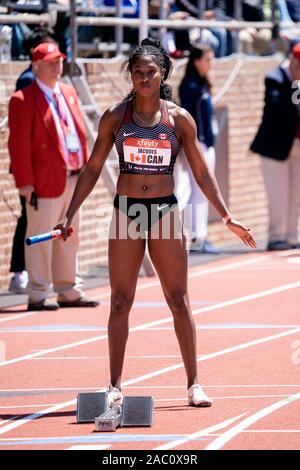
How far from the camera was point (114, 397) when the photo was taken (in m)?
9.48

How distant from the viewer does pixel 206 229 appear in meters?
19.2

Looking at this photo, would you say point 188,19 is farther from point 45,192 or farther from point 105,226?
point 45,192

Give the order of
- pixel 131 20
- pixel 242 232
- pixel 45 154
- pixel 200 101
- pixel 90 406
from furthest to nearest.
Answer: pixel 200 101 → pixel 131 20 → pixel 45 154 → pixel 242 232 → pixel 90 406

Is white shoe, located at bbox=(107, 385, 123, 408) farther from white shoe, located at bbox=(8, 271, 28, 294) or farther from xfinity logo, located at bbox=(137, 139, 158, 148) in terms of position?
white shoe, located at bbox=(8, 271, 28, 294)

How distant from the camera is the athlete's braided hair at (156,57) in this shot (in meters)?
9.52

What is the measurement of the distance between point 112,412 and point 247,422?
791 millimetres

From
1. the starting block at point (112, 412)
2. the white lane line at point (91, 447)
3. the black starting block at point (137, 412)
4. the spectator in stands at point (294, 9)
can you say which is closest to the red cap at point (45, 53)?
the starting block at point (112, 412)

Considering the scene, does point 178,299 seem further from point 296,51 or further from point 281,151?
point 281,151

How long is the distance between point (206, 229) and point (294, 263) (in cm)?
160

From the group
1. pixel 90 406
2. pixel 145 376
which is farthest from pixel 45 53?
pixel 90 406

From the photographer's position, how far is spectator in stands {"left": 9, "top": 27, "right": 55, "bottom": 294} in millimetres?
14555

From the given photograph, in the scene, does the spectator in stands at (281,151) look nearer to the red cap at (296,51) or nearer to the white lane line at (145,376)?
the red cap at (296,51)

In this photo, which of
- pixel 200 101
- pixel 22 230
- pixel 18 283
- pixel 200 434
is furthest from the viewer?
pixel 200 101

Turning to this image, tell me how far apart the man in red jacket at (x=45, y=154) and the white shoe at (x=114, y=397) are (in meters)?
4.62
